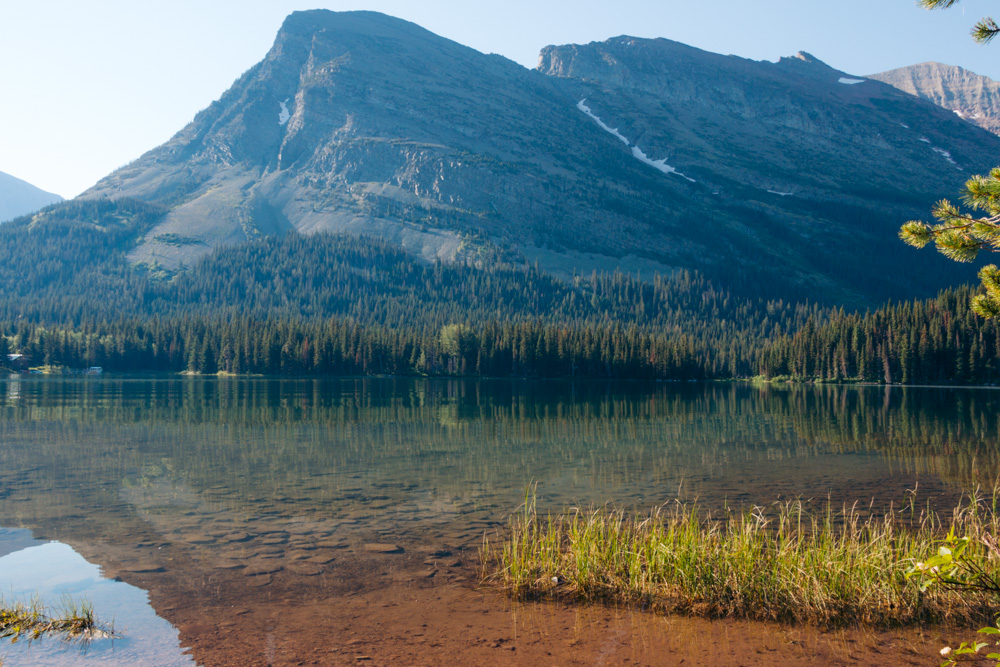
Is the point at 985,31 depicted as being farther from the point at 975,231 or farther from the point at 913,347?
the point at 913,347

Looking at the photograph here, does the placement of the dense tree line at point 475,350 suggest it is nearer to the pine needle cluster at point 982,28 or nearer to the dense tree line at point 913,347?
the dense tree line at point 913,347

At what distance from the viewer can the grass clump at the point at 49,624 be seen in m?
11.1

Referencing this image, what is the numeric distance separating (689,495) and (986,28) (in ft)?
56.0

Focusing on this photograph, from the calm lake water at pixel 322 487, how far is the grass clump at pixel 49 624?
14.1 inches

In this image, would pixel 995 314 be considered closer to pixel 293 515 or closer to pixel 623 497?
pixel 623 497

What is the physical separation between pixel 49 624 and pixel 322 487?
42.9 ft

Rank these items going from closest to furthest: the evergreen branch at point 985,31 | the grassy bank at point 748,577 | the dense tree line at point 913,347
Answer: the evergreen branch at point 985,31 → the grassy bank at point 748,577 → the dense tree line at point 913,347

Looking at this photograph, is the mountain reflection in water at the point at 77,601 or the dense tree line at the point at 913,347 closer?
the mountain reflection in water at the point at 77,601

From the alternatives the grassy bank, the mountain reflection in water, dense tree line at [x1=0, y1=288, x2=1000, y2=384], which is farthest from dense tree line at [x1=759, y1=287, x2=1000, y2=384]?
the mountain reflection in water

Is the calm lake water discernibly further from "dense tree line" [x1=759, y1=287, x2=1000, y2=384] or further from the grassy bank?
"dense tree line" [x1=759, y1=287, x2=1000, y2=384]

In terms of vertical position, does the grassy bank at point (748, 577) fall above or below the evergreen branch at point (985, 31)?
below

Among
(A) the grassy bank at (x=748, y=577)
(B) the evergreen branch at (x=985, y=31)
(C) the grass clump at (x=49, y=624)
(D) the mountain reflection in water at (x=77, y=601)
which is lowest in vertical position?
(D) the mountain reflection in water at (x=77, y=601)

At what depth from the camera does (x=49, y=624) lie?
11453 mm

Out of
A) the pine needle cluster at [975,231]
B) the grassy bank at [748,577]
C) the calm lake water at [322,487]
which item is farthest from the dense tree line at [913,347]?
the pine needle cluster at [975,231]
